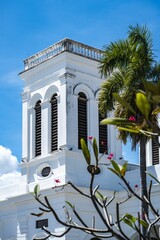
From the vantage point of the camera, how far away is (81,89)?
28984 millimetres

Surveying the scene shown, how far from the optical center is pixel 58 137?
92.2ft

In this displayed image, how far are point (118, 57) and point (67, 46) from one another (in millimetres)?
8344

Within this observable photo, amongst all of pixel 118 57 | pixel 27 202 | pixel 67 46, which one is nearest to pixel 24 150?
pixel 27 202

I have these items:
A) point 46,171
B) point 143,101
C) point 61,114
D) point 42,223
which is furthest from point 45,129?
point 143,101

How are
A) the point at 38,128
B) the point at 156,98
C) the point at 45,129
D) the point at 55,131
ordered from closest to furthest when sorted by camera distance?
the point at 156,98, the point at 55,131, the point at 45,129, the point at 38,128

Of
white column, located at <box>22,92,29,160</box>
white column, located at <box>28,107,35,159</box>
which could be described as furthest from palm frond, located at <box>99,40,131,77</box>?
white column, located at <box>22,92,29,160</box>

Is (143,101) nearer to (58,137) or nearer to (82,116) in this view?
(58,137)

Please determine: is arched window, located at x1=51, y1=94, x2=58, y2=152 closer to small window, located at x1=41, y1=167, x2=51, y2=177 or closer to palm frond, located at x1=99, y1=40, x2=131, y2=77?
small window, located at x1=41, y1=167, x2=51, y2=177

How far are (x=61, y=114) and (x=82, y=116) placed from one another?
43.4 inches

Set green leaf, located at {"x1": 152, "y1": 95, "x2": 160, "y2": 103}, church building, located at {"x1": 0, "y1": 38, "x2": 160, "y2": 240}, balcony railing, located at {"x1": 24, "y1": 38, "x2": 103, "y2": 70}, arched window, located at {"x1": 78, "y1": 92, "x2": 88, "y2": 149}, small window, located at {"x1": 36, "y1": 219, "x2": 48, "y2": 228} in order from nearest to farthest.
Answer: green leaf, located at {"x1": 152, "y1": 95, "x2": 160, "y2": 103}
small window, located at {"x1": 36, "y1": 219, "x2": 48, "y2": 228}
church building, located at {"x1": 0, "y1": 38, "x2": 160, "y2": 240}
arched window, located at {"x1": 78, "y1": 92, "x2": 88, "y2": 149}
balcony railing, located at {"x1": 24, "y1": 38, "x2": 103, "y2": 70}

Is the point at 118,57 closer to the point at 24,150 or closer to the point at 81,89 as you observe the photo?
the point at 81,89

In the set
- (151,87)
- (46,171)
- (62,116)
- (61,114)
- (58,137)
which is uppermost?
(61,114)

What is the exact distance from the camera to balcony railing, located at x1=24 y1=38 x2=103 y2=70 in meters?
29.0

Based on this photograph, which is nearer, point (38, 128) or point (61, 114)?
point (61, 114)
